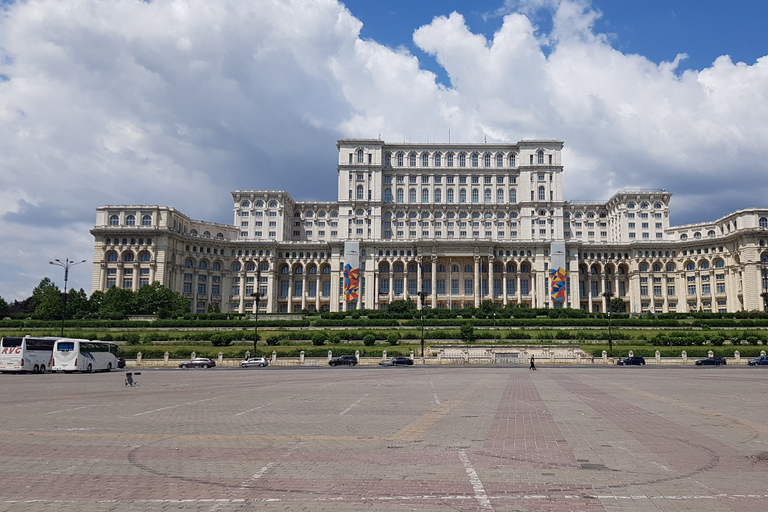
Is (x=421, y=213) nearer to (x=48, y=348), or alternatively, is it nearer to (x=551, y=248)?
(x=551, y=248)

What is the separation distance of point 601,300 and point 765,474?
113 meters

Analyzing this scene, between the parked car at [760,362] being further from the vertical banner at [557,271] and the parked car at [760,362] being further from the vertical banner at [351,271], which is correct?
the vertical banner at [351,271]

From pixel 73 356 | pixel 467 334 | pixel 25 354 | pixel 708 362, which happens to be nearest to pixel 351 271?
pixel 467 334

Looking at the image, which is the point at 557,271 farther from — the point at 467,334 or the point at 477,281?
the point at 467,334

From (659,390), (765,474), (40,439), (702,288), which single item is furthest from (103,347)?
(702,288)

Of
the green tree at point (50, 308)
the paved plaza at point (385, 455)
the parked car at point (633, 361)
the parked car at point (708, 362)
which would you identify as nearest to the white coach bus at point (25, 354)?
the paved plaza at point (385, 455)

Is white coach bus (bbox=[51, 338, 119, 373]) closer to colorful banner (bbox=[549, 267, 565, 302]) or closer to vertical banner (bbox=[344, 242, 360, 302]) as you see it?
vertical banner (bbox=[344, 242, 360, 302])

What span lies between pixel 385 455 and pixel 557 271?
103645mm

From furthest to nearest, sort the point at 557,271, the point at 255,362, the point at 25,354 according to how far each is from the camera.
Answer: the point at 557,271 < the point at 255,362 < the point at 25,354

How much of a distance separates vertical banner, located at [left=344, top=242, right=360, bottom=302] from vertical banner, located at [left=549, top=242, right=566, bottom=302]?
36559 mm

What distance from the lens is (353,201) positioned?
119188 mm

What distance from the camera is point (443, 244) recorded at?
112188 millimetres

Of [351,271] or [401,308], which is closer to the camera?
[401,308]

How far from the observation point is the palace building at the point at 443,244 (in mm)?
107375
